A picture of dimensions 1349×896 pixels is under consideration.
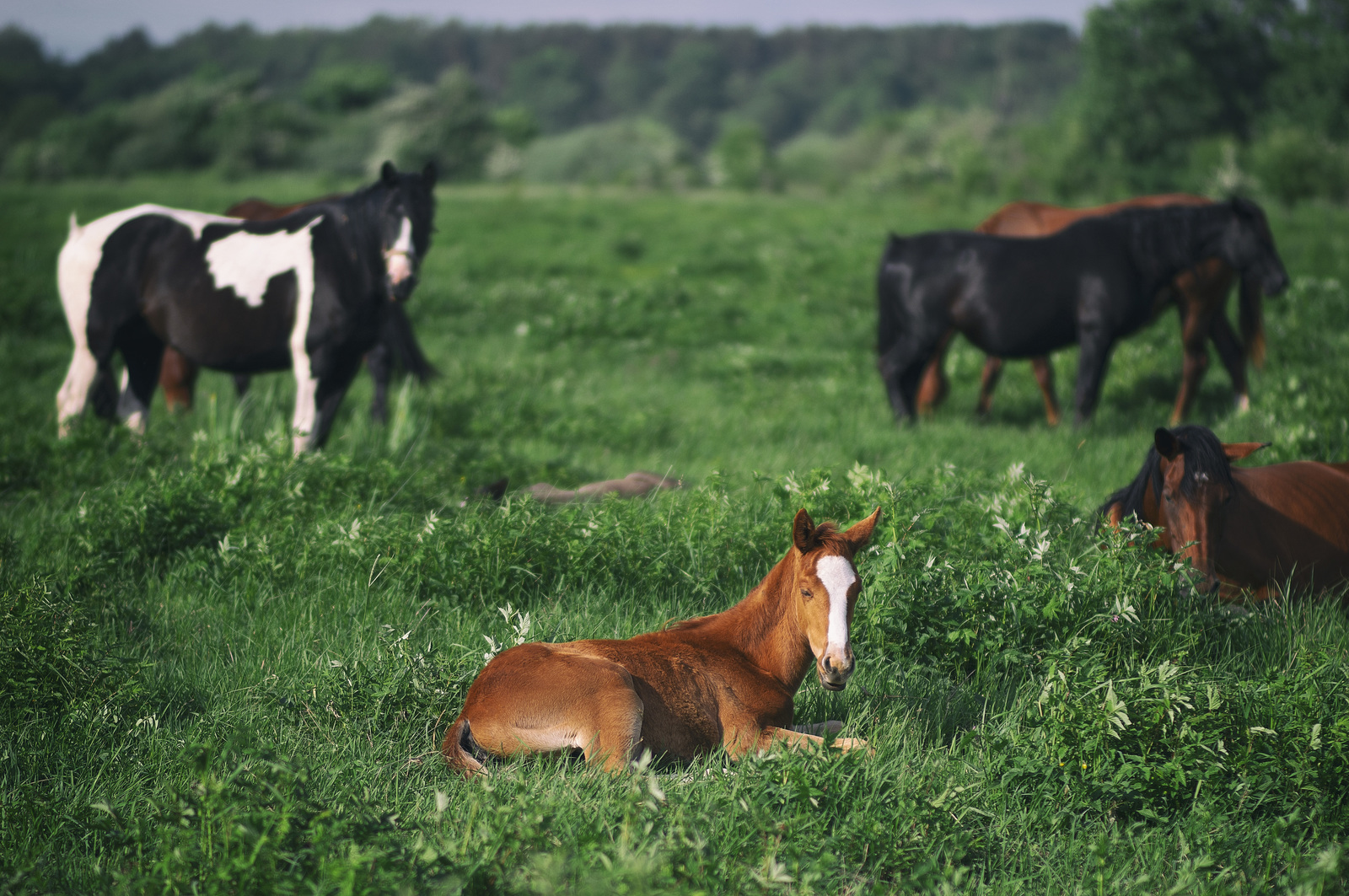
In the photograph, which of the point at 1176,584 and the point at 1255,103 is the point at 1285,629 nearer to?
the point at 1176,584

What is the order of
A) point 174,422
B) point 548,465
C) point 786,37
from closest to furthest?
point 548,465
point 174,422
point 786,37

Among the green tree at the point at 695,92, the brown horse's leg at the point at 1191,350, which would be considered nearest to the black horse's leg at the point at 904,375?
the brown horse's leg at the point at 1191,350

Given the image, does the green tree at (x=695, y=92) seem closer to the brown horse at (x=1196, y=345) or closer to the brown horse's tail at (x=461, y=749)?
the brown horse at (x=1196, y=345)

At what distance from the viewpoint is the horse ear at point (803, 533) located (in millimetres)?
3299

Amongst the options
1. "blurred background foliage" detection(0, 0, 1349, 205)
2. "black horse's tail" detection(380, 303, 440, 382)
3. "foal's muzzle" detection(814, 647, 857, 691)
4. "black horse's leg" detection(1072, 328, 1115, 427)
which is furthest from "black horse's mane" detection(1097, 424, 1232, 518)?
"blurred background foliage" detection(0, 0, 1349, 205)

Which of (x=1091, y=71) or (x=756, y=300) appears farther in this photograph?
(x=1091, y=71)

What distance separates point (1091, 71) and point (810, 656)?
53939 mm

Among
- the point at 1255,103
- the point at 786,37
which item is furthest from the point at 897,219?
the point at 786,37

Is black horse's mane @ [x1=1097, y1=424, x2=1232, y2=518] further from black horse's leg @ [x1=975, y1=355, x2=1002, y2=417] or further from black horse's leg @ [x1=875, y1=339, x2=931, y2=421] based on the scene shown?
black horse's leg @ [x1=975, y1=355, x2=1002, y2=417]

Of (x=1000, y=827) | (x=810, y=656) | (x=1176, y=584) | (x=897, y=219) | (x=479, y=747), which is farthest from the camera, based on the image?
(x=897, y=219)

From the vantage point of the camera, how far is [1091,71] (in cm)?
4962

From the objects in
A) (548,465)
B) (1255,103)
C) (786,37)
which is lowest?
(548,465)

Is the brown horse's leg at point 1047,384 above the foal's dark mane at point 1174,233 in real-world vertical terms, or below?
below

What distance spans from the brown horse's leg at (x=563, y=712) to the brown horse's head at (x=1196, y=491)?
3.00m
